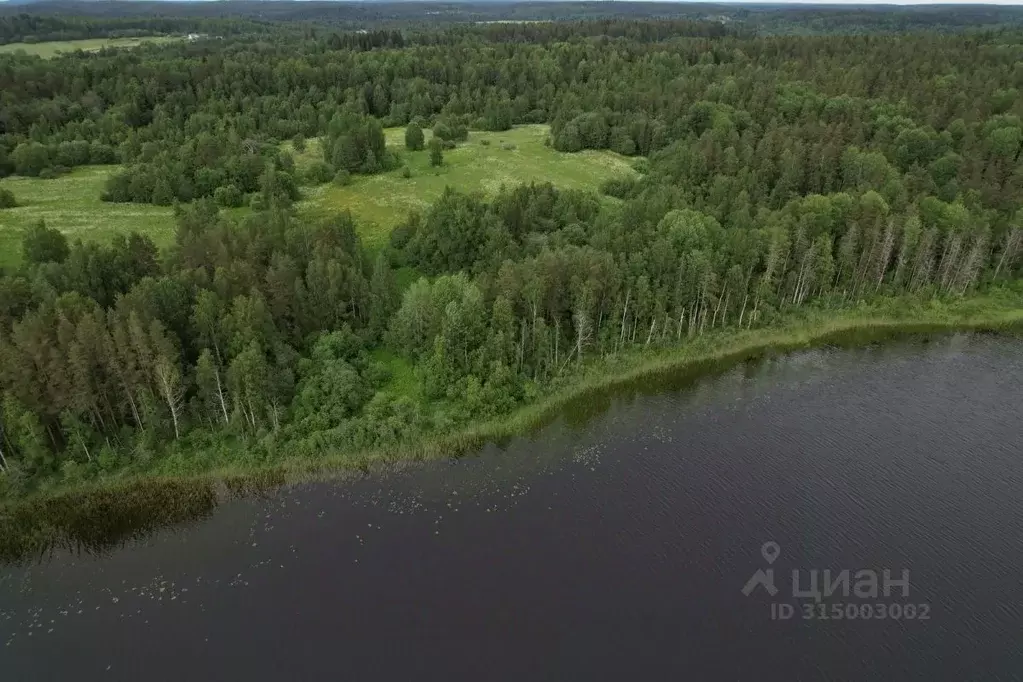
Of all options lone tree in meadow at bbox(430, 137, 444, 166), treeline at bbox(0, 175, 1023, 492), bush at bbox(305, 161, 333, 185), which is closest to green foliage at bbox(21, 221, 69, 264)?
treeline at bbox(0, 175, 1023, 492)

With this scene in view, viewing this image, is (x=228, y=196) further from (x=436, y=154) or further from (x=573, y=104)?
(x=573, y=104)

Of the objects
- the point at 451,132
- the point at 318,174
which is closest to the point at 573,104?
the point at 451,132

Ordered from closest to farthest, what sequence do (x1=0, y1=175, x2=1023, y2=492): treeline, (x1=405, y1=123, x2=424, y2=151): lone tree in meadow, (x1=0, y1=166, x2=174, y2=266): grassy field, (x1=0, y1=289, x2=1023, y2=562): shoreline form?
(x1=0, y1=289, x2=1023, y2=562): shoreline, (x1=0, y1=175, x2=1023, y2=492): treeline, (x1=0, y1=166, x2=174, y2=266): grassy field, (x1=405, y1=123, x2=424, y2=151): lone tree in meadow

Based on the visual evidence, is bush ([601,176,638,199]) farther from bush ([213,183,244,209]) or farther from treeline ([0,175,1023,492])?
bush ([213,183,244,209])

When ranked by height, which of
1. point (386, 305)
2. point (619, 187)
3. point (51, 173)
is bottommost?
point (386, 305)

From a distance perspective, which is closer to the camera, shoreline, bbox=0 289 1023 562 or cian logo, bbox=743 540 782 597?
cian logo, bbox=743 540 782 597

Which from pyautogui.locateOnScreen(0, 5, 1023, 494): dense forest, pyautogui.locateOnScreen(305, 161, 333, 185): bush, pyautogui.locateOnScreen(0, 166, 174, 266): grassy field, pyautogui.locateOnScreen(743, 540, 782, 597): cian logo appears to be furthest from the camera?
pyautogui.locateOnScreen(305, 161, 333, 185): bush

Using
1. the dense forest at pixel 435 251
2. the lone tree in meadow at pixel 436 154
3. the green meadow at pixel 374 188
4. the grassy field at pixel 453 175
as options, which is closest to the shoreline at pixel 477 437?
the dense forest at pixel 435 251

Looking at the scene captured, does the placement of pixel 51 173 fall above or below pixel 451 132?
below
